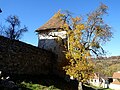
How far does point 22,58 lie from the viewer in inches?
1003

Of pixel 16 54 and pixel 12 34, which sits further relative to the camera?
pixel 12 34

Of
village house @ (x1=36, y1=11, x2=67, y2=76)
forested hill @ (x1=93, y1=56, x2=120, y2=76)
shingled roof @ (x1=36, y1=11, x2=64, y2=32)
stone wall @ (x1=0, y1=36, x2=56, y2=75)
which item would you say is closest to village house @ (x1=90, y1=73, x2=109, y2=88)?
forested hill @ (x1=93, y1=56, x2=120, y2=76)

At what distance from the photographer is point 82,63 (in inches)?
1073

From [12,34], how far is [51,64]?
67.6 ft

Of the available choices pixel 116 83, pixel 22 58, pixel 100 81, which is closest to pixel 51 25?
pixel 22 58

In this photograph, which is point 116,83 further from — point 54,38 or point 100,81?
point 54,38

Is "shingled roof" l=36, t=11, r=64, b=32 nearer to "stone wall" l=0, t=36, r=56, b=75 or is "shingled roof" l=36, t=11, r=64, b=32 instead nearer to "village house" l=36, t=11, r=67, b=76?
"village house" l=36, t=11, r=67, b=76

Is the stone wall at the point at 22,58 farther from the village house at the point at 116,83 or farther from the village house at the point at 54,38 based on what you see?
the village house at the point at 116,83

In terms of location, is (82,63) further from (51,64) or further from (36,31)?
(36,31)

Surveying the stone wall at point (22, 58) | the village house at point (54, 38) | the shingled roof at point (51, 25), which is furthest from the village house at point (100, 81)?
the stone wall at point (22, 58)

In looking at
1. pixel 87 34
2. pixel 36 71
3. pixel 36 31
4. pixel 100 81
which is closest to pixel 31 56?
pixel 36 71

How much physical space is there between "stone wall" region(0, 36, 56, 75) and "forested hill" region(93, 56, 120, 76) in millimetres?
6208

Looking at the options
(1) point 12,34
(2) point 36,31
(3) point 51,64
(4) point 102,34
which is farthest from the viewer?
(1) point 12,34

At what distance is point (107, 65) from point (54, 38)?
24557 mm
